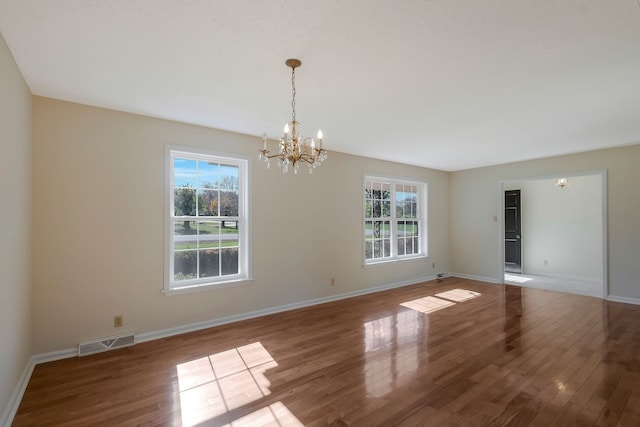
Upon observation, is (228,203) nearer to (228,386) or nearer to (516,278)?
(228,386)

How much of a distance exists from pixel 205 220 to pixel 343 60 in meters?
2.66

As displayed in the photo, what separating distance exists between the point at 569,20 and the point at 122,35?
2797mm

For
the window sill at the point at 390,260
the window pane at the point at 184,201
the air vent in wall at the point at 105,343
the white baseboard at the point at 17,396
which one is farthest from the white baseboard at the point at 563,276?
the white baseboard at the point at 17,396

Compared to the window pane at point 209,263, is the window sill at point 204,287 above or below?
below

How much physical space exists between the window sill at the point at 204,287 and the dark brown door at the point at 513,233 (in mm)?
6826

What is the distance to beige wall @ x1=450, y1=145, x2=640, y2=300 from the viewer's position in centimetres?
483

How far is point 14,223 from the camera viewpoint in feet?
7.57

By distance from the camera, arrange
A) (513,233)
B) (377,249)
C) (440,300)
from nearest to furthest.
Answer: (440,300)
(377,249)
(513,233)

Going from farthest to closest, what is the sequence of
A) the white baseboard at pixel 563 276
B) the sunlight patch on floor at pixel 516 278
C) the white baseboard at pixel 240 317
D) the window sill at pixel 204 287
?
the sunlight patch on floor at pixel 516 278 → the white baseboard at pixel 563 276 → the window sill at pixel 204 287 → the white baseboard at pixel 240 317

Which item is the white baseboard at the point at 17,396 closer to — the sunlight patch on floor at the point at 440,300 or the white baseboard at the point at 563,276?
the sunlight patch on floor at the point at 440,300

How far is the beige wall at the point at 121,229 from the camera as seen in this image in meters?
2.96

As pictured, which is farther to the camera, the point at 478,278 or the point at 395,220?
the point at 478,278

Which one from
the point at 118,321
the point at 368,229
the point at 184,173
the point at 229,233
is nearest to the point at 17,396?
the point at 118,321

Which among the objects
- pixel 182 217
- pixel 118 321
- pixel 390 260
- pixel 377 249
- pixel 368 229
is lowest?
pixel 118 321
